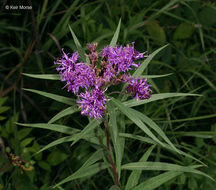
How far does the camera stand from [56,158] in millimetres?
2170

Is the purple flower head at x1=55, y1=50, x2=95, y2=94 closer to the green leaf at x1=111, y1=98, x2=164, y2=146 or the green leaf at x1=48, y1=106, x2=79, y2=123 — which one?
the green leaf at x1=48, y1=106, x2=79, y2=123

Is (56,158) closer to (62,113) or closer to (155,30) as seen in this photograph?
(62,113)

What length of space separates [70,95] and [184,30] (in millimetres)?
1367

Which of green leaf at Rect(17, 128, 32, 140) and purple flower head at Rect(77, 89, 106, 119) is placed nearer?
purple flower head at Rect(77, 89, 106, 119)

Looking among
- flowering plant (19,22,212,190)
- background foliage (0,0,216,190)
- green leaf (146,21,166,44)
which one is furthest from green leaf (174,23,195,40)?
flowering plant (19,22,212,190)

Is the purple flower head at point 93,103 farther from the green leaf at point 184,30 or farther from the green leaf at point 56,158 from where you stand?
the green leaf at point 184,30

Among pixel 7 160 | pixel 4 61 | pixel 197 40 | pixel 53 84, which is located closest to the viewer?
pixel 7 160

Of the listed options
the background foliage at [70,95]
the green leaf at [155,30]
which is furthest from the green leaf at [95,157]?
the green leaf at [155,30]

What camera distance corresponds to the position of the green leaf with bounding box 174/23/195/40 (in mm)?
2756

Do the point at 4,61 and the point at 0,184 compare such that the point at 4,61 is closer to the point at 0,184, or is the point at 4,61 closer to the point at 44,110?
the point at 44,110

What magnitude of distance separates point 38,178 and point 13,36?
5.00 feet

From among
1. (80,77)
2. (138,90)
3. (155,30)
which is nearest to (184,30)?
(155,30)

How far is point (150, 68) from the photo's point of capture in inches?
98.2

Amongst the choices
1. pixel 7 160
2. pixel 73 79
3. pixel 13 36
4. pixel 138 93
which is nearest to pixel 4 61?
pixel 13 36
